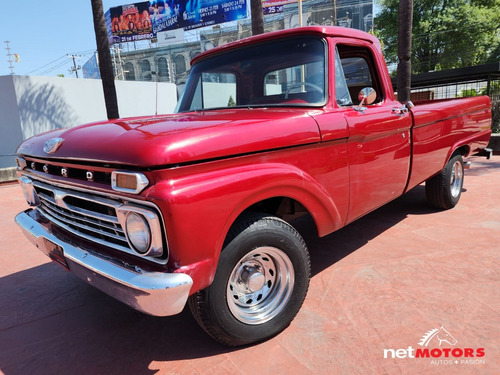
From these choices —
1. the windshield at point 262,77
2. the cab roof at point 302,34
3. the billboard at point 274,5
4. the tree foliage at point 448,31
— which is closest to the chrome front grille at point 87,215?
the windshield at point 262,77

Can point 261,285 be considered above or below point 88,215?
below

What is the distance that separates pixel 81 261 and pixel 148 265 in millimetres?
448

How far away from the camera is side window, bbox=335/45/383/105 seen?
9.91ft

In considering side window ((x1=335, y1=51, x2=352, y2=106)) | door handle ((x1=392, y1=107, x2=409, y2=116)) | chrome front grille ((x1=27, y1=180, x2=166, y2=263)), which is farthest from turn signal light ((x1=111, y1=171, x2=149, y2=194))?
door handle ((x1=392, y1=107, x2=409, y2=116))

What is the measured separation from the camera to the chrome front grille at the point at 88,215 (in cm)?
193

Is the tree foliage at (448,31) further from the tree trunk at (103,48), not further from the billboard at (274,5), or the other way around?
the tree trunk at (103,48)

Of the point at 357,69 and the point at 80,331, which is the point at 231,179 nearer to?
the point at 80,331

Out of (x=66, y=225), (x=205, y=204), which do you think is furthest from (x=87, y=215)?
(x=205, y=204)

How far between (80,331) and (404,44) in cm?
877

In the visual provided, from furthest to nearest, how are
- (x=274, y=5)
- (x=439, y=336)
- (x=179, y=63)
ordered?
(x=179, y=63) → (x=274, y=5) → (x=439, y=336)

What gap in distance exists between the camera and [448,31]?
2567 cm

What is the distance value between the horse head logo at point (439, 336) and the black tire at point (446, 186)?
2.65m

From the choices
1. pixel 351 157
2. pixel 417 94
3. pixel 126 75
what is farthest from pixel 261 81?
pixel 126 75

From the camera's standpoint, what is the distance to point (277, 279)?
2416 mm
